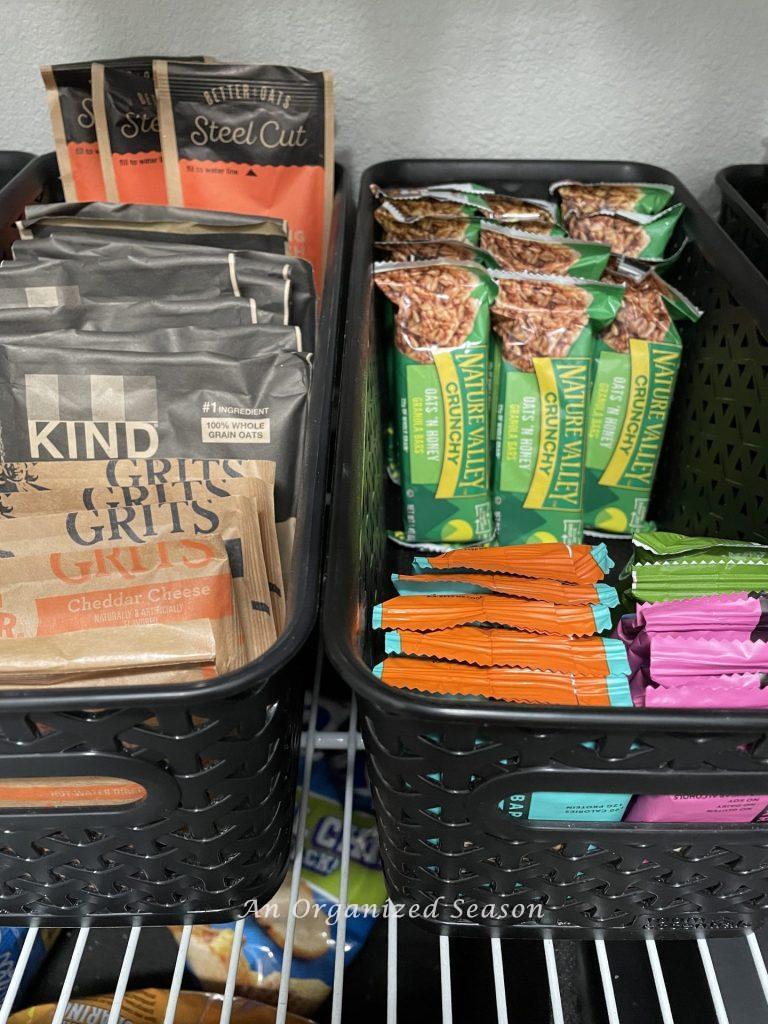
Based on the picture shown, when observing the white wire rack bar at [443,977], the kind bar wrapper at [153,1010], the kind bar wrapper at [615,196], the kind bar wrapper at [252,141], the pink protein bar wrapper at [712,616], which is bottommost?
the kind bar wrapper at [153,1010]

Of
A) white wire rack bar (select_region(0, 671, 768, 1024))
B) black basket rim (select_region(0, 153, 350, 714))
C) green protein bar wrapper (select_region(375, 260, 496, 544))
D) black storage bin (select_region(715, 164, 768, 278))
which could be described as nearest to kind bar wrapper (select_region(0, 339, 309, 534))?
black basket rim (select_region(0, 153, 350, 714))

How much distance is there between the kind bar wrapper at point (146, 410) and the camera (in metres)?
0.68

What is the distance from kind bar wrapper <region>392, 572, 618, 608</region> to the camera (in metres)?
0.61

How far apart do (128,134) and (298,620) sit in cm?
73

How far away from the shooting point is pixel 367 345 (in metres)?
0.79

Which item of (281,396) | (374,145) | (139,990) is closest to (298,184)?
(374,145)

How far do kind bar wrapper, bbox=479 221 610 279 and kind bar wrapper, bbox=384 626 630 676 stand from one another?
521 mm

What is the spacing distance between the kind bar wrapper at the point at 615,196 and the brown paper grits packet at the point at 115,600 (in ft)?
2.36

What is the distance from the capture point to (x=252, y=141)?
910 mm

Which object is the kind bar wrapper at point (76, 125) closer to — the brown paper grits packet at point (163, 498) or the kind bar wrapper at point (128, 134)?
the kind bar wrapper at point (128, 134)

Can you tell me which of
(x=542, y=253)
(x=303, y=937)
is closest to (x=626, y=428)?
(x=542, y=253)

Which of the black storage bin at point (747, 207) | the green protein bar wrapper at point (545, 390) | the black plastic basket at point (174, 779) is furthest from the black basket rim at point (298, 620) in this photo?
the black storage bin at point (747, 207)

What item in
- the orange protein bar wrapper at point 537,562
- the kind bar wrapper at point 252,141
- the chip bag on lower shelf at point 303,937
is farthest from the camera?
the kind bar wrapper at point 252,141

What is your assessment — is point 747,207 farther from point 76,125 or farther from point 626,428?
point 76,125
